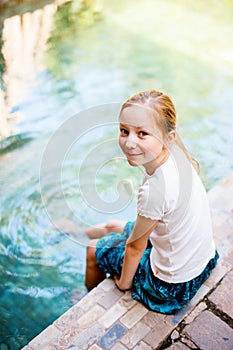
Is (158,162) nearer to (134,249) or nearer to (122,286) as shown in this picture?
(134,249)

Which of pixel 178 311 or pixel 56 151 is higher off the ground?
pixel 178 311

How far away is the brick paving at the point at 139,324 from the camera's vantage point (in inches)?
77.5

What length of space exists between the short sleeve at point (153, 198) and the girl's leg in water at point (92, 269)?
25.0 inches

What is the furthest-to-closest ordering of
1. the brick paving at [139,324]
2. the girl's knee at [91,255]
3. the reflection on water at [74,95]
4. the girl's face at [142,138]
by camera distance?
the reflection on water at [74,95], the girl's knee at [91,255], the brick paving at [139,324], the girl's face at [142,138]

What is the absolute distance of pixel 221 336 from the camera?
2.00 metres

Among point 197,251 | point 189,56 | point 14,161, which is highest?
point 197,251

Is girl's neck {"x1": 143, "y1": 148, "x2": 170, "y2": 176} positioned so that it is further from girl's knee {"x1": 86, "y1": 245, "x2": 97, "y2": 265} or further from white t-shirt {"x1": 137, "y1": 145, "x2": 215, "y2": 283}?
girl's knee {"x1": 86, "y1": 245, "x2": 97, "y2": 265}

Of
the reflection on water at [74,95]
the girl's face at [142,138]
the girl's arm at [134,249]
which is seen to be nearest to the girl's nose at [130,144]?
the girl's face at [142,138]

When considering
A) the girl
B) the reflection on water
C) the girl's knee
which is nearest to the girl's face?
the girl

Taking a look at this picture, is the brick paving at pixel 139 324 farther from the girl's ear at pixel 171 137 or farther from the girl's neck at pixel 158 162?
the girl's ear at pixel 171 137

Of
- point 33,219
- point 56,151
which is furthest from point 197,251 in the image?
point 56,151

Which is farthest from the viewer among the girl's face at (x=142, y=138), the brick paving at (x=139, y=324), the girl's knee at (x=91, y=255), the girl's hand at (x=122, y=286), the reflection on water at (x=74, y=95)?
the reflection on water at (x=74, y=95)

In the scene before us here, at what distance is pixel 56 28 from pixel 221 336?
4615 millimetres

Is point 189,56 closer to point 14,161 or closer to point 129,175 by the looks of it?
point 129,175
